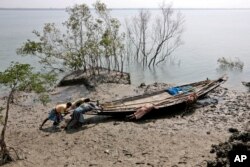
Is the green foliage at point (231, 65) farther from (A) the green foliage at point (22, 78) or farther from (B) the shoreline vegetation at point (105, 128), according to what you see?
(A) the green foliage at point (22, 78)

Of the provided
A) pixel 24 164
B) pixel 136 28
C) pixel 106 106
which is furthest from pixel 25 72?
pixel 136 28

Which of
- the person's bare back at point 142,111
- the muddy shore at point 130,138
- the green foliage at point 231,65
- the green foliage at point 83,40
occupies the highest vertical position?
the green foliage at point 83,40

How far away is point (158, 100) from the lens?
18109 mm

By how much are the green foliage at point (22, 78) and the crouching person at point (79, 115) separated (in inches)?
120

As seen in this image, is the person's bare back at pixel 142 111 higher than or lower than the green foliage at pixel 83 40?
Answer: lower

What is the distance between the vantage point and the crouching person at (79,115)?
15.1m

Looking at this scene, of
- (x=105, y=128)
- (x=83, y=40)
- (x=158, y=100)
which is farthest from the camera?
(x=83, y=40)

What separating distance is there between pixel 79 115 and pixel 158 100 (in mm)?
4748

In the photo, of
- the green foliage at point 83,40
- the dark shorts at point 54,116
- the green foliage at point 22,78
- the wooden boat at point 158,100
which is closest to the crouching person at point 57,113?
the dark shorts at point 54,116

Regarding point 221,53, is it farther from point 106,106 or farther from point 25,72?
point 25,72

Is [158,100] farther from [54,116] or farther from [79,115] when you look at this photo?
[54,116]

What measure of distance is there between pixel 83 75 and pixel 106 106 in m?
9.44

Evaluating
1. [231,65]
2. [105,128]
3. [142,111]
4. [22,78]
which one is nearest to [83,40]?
[142,111]

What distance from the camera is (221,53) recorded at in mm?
45250
